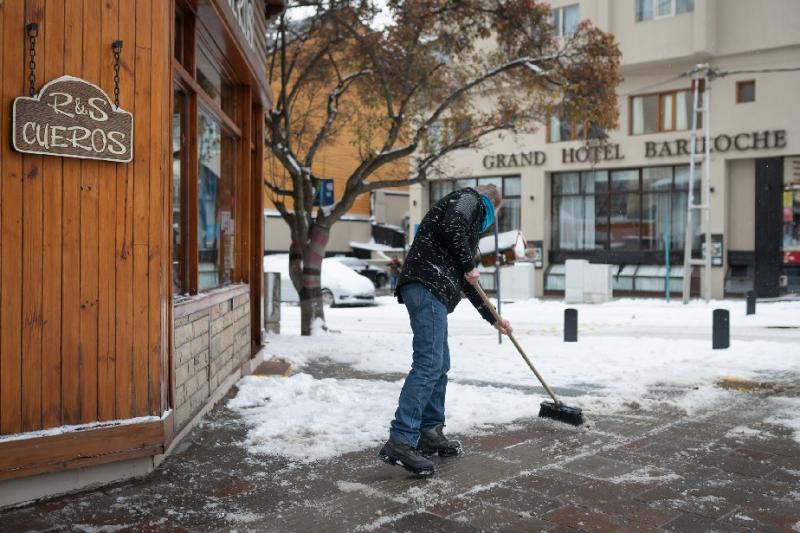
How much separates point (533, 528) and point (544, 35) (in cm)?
1095

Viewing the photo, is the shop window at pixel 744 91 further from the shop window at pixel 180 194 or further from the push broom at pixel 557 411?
the shop window at pixel 180 194

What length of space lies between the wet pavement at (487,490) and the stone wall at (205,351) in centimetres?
30

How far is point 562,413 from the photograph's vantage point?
6.09 m

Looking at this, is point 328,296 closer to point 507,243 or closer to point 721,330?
point 507,243

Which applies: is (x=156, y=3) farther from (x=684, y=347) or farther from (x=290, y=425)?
(x=684, y=347)

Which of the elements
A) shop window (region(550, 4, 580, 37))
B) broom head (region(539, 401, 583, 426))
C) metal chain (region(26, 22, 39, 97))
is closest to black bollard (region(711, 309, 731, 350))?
broom head (region(539, 401, 583, 426))

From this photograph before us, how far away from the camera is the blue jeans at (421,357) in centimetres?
487

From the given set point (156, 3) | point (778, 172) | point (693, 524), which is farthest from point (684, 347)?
point (778, 172)

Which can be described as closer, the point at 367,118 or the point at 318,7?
the point at 318,7

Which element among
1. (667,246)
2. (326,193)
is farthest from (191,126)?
(667,246)

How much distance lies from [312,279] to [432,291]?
853 centimetres

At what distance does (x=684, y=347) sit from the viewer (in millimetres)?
11633

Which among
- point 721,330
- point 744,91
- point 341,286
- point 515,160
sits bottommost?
point 721,330

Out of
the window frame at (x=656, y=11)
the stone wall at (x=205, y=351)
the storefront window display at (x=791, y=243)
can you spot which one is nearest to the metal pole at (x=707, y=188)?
the storefront window display at (x=791, y=243)
